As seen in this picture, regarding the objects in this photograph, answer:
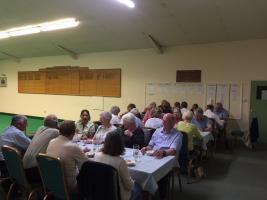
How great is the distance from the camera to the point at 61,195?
2480 millimetres

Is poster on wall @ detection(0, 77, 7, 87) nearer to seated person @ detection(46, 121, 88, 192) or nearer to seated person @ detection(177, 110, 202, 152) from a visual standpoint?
seated person @ detection(177, 110, 202, 152)

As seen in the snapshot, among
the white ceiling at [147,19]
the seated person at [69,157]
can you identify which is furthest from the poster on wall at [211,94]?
the seated person at [69,157]

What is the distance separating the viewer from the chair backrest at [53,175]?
2372 millimetres

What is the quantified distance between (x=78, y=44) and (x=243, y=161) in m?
7.21

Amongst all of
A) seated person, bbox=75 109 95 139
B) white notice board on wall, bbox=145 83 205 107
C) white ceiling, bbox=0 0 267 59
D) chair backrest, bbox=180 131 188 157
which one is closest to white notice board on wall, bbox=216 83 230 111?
white notice board on wall, bbox=145 83 205 107

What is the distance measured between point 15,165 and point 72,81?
8887mm

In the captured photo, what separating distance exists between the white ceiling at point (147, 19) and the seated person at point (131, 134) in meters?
3.46

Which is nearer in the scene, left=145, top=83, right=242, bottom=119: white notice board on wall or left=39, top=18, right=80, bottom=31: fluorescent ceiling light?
left=39, top=18, right=80, bottom=31: fluorescent ceiling light

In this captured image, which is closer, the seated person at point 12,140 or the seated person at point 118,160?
the seated person at point 118,160

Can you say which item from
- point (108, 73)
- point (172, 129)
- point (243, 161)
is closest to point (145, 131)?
point (172, 129)

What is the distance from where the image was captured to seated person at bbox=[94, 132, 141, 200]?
2287 mm

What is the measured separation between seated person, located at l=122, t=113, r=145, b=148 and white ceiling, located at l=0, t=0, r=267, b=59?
346cm

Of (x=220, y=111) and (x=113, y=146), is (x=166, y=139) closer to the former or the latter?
(x=113, y=146)

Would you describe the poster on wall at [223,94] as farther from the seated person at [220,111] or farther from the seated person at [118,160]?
the seated person at [118,160]
